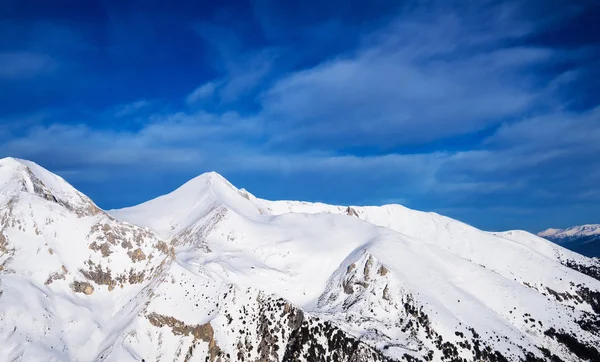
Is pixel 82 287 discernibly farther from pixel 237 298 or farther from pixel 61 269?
pixel 237 298

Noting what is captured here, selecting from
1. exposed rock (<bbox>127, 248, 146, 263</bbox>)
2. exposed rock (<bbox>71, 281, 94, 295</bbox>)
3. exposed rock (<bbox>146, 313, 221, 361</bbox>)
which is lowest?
exposed rock (<bbox>146, 313, 221, 361</bbox>)

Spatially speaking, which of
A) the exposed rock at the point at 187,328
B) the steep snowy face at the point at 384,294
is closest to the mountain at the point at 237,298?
the exposed rock at the point at 187,328

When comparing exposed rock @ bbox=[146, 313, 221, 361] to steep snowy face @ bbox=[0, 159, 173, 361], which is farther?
exposed rock @ bbox=[146, 313, 221, 361]

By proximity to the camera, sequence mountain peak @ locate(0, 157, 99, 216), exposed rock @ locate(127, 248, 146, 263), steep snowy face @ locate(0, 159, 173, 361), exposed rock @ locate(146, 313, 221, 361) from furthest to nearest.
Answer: mountain peak @ locate(0, 157, 99, 216), exposed rock @ locate(127, 248, 146, 263), exposed rock @ locate(146, 313, 221, 361), steep snowy face @ locate(0, 159, 173, 361)

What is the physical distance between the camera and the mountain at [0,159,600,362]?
398 feet

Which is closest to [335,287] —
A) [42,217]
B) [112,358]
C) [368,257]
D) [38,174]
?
[368,257]

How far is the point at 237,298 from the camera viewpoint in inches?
5246

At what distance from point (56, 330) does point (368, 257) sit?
94365mm

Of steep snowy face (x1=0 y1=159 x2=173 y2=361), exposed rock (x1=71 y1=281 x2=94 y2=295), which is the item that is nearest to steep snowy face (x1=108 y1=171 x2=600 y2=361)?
steep snowy face (x1=0 y1=159 x2=173 y2=361)

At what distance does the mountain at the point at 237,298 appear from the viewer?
398ft

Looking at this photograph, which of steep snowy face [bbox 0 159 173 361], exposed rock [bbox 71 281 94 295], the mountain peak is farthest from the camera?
the mountain peak

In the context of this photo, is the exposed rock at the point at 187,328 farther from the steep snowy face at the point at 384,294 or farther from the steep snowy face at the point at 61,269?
the steep snowy face at the point at 61,269

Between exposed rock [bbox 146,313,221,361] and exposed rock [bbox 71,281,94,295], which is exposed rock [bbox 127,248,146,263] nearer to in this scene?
exposed rock [bbox 71,281,94,295]

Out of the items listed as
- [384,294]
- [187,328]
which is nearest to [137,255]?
[187,328]
